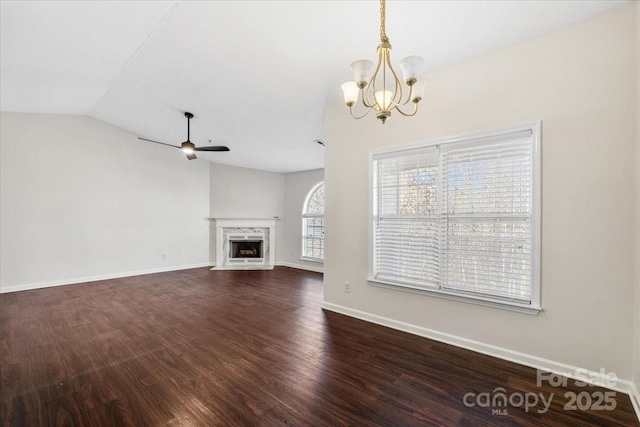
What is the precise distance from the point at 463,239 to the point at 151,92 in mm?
4523

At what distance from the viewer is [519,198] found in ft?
7.98

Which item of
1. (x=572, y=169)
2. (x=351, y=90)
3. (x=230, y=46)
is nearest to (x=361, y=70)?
(x=351, y=90)

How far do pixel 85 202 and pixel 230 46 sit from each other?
4.69 metres

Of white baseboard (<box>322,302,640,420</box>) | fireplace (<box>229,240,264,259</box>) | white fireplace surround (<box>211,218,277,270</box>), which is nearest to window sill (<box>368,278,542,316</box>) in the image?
white baseboard (<box>322,302,640,420</box>)

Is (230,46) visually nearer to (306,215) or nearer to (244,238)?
(306,215)

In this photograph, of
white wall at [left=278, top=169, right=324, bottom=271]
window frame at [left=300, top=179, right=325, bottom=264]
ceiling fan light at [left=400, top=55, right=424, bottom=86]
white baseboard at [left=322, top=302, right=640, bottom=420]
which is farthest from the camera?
white wall at [left=278, top=169, right=324, bottom=271]

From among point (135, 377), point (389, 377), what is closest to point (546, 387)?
point (389, 377)

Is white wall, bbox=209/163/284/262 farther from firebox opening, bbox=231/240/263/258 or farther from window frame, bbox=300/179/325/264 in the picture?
window frame, bbox=300/179/325/264

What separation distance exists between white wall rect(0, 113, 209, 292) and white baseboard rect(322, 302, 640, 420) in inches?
202

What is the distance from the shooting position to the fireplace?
7.21m

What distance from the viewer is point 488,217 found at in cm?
257

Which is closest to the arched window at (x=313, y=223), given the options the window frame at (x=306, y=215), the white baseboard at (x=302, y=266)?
the window frame at (x=306, y=215)

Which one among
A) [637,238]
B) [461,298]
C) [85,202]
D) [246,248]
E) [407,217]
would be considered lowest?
[246,248]

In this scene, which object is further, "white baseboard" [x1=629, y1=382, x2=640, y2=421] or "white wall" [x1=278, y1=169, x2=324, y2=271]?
"white wall" [x1=278, y1=169, x2=324, y2=271]
